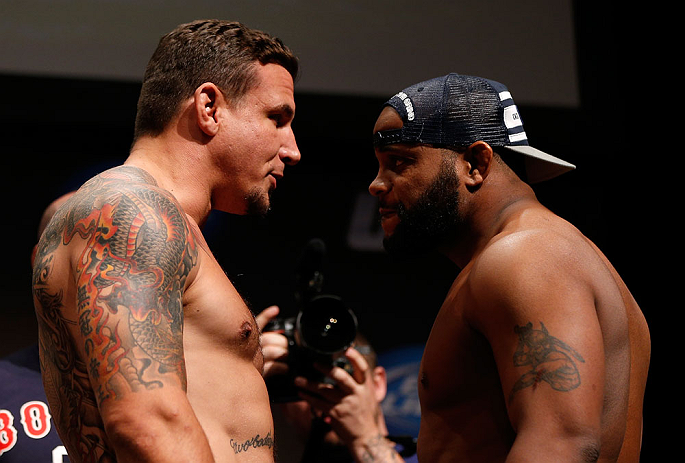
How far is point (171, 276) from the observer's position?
3.34 ft

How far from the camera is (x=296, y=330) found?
5.89ft

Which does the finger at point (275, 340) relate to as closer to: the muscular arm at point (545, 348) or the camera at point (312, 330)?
the camera at point (312, 330)

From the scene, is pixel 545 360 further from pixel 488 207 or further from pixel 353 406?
pixel 353 406

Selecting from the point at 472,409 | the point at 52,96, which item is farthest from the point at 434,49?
the point at 472,409

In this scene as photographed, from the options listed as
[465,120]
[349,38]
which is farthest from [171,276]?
[349,38]

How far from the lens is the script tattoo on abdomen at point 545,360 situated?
1.05m

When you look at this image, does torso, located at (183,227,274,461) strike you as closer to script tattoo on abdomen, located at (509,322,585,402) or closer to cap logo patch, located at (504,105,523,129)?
script tattoo on abdomen, located at (509,322,585,402)

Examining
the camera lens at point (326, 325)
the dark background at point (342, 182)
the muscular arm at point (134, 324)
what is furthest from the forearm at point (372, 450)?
the muscular arm at point (134, 324)

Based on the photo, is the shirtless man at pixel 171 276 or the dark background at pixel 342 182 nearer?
the shirtless man at pixel 171 276

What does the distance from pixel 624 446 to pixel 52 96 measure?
2.30 metres

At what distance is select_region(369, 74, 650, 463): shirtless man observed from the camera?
1059 millimetres

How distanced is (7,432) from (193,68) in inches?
43.9

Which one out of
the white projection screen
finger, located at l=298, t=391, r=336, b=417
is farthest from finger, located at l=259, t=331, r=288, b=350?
the white projection screen

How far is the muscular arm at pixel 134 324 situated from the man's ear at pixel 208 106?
13.7 inches
